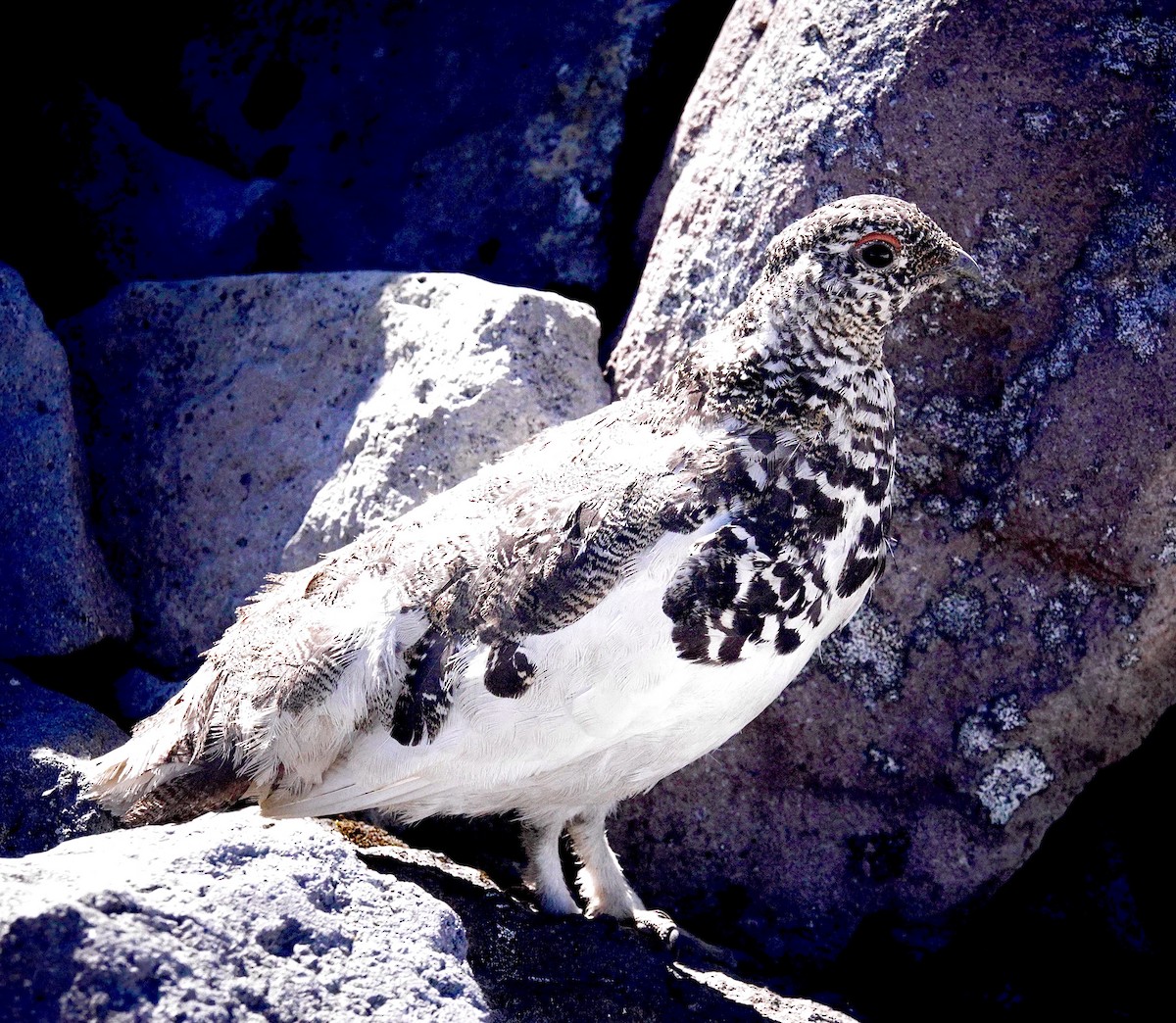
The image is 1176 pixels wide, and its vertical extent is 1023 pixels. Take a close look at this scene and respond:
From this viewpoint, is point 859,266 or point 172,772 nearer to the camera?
point 859,266

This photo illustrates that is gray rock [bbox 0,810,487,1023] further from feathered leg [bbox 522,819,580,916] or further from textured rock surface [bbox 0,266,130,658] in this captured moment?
textured rock surface [bbox 0,266,130,658]

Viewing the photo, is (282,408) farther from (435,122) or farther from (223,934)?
(223,934)

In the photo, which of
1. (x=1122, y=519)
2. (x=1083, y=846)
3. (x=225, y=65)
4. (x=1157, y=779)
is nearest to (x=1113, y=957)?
(x=1083, y=846)

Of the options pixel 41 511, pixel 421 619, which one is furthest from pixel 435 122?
pixel 421 619

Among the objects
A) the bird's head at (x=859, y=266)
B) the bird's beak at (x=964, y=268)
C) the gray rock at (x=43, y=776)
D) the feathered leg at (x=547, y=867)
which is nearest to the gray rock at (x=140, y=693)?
the gray rock at (x=43, y=776)

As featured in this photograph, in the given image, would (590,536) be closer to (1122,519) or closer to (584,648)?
(584,648)

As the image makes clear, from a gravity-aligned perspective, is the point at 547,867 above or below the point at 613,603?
below

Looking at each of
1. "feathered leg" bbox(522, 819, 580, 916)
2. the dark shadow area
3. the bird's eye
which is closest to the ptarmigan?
the bird's eye
